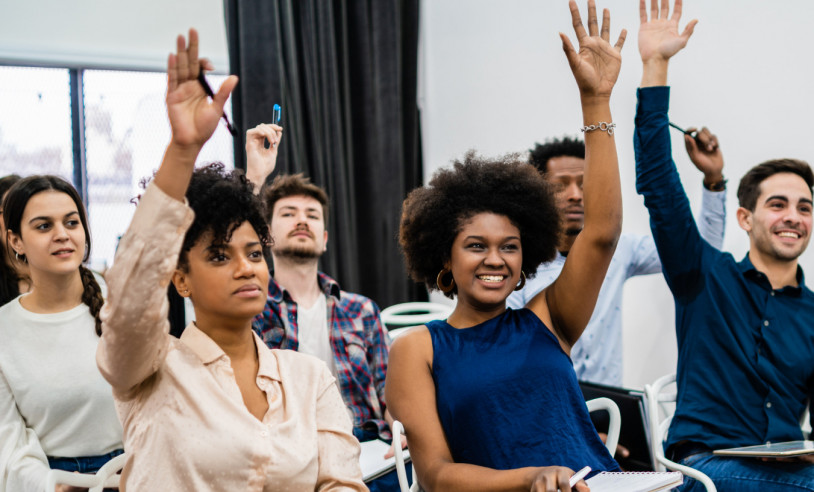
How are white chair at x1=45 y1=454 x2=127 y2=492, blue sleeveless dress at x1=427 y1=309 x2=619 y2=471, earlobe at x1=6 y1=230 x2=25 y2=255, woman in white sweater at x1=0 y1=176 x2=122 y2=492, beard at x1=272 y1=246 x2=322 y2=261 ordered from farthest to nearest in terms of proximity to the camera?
beard at x1=272 y1=246 x2=322 y2=261 → earlobe at x1=6 y1=230 x2=25 y2=255 → woman in white sweater at x1=0 y1=176 x2=122 y2=492 → white chair at x1=45 y1=454 x2=127 y2=492 → blue sleeveless dress at x1=427 y1=309 x2=619 y2=471

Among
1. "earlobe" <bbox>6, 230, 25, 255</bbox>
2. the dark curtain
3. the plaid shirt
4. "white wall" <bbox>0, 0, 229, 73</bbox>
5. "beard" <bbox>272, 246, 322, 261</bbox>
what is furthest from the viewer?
the dark curtain

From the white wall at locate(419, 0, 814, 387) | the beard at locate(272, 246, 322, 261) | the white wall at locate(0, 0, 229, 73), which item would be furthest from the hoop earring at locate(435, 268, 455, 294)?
the white wall at locate(0, 0, 229, 73)

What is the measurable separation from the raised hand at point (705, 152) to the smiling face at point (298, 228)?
1430mm

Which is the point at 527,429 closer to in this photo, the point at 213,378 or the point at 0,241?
the point at 213,378

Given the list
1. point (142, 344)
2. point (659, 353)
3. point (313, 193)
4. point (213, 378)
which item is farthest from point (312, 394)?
point (659, 353)

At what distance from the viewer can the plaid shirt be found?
8.93ft

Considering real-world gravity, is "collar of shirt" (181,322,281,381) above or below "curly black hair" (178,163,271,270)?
below

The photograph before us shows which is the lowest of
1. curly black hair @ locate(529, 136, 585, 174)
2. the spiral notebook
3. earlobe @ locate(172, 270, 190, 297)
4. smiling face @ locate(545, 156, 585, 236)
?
the spiral notebook

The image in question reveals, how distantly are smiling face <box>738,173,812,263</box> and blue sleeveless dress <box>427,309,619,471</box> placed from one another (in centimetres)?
109

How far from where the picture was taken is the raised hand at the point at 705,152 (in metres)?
2.32

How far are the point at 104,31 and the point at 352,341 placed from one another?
223 centimetres

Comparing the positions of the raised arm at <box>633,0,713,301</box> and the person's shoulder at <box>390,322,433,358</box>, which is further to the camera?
the raised arm at <box>633,0,713,301</box>

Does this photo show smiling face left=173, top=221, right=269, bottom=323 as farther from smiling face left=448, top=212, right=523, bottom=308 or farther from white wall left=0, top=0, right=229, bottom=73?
white wall left=0, top=0, right=229, bottom=73

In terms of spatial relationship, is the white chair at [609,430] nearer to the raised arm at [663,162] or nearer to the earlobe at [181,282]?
the raised arm at [663,162]
